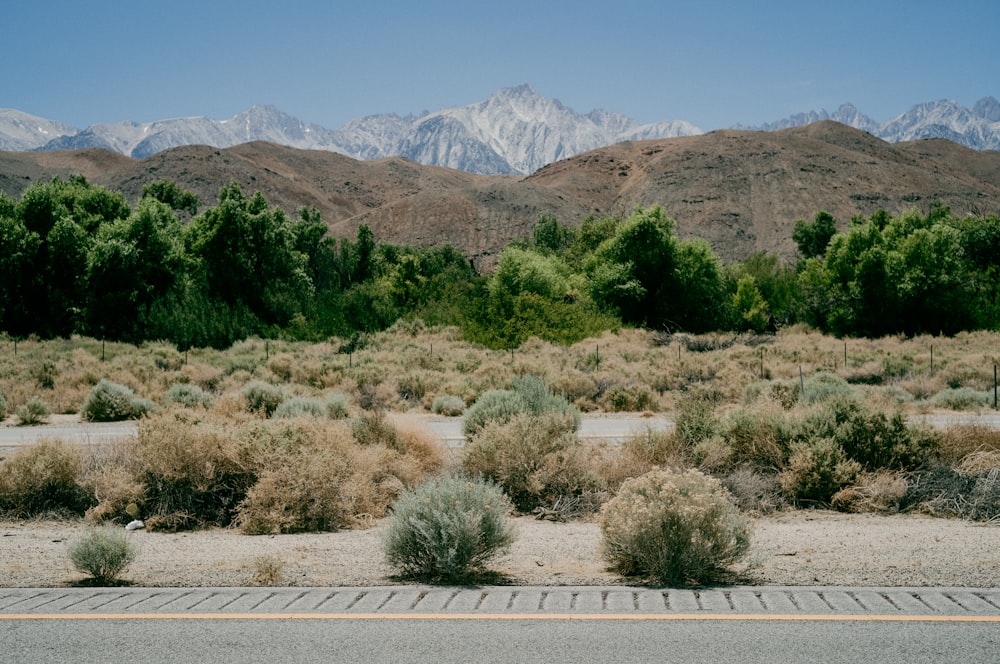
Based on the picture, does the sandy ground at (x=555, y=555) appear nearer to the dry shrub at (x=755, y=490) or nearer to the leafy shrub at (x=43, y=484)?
the dry shrub at (x=755, y=490)

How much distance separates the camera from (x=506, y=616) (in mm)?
5836

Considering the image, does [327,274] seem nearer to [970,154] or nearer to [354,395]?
[354,395]

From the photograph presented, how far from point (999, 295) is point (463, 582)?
60.9m

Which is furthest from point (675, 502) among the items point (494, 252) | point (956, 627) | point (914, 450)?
point (494, 252)

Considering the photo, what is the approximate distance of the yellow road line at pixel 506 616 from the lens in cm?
562

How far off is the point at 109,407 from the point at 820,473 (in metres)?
18.2

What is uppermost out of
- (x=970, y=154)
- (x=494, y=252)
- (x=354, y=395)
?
(x=970, y=154)

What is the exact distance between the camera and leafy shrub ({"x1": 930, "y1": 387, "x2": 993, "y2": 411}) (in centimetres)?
2223

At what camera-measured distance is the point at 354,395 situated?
85.3 feet

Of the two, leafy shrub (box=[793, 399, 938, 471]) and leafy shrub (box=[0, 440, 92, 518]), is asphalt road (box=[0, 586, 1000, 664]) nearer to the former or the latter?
leafy shrub (box=[0, 440, 92, 518])

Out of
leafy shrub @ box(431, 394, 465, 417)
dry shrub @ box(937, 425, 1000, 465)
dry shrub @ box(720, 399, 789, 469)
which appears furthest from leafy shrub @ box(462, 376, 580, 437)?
leafy shrub @ box(431, 394, 465, 417)

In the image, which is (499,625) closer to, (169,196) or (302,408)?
(302,408)

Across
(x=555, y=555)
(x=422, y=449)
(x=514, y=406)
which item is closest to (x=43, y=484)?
(x=422, y=449)

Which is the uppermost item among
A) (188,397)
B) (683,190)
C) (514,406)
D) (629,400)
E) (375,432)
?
(683,190)
